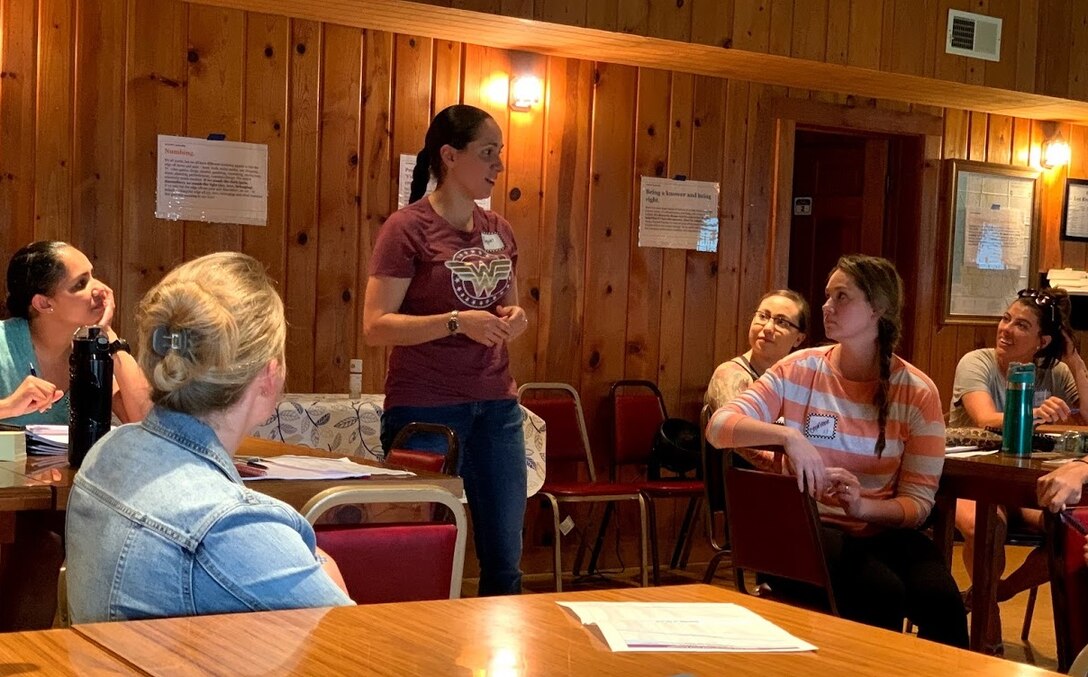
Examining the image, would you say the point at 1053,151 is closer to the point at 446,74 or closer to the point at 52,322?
the point at 446,74

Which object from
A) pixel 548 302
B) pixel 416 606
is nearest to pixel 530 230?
pixel 548 302

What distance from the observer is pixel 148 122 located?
194 inches

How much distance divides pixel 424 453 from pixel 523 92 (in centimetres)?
302

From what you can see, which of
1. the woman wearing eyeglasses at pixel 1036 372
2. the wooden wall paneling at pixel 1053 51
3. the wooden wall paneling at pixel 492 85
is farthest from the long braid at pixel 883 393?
the wooden wall paneling at pixel 1053 51

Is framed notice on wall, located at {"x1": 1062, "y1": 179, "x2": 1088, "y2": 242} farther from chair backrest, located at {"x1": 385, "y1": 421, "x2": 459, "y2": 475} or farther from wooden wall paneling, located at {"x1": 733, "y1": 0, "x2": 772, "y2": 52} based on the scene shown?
chair backrest, located at {"x1": 385, "y1": 421, "x2": 459, "y2": 475}

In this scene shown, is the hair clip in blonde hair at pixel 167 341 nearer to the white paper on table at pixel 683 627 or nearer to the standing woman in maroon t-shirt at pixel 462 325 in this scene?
the white paper on table at pixel 683 627

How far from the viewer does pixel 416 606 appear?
167cm

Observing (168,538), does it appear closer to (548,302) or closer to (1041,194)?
(548,302)

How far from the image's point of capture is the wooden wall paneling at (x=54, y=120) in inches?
185

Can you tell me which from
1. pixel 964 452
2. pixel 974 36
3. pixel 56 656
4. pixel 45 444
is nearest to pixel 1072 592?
pixel 964 452

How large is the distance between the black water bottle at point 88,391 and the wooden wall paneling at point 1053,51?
5.39 metres

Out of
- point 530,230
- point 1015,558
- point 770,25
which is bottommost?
point 1015,558

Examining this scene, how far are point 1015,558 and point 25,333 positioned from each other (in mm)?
5088

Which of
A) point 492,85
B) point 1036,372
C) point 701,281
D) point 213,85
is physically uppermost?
point 492,85
